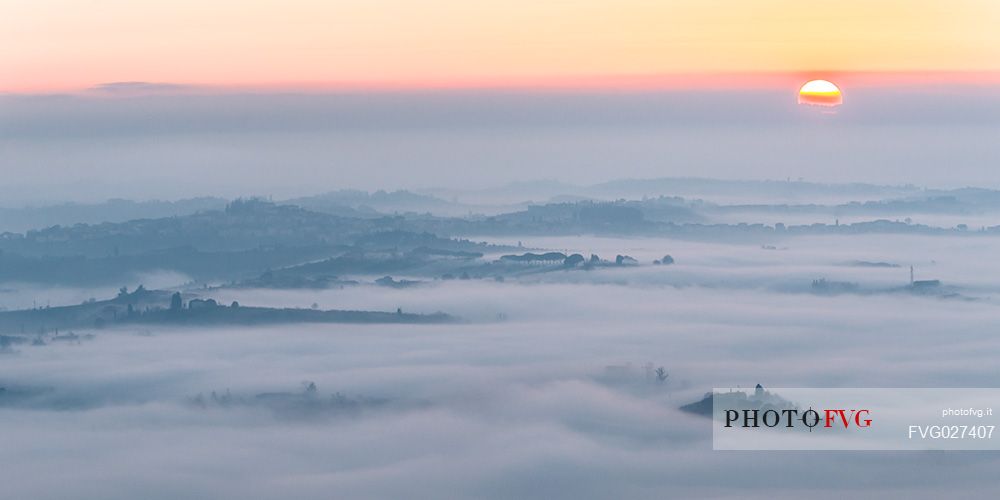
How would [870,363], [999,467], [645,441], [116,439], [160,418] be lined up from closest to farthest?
[999,467] < [645,441] < [116,439] < [160,418] < [870,363]

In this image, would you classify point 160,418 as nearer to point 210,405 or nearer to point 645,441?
point 210,405

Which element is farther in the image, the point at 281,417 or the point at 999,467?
the point at 281,417

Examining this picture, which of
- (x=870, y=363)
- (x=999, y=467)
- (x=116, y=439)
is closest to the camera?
(x=999, y=467)

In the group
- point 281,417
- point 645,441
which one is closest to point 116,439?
point 281,417

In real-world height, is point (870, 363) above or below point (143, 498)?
above

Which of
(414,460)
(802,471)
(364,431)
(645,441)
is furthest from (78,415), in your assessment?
(802,471)

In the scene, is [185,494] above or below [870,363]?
below

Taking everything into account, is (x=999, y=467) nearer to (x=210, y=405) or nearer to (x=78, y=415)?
(x=210, y=405)

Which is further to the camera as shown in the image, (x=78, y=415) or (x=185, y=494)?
(x=78, y=415)

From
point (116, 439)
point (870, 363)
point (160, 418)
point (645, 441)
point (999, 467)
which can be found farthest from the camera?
point (870, 363)
